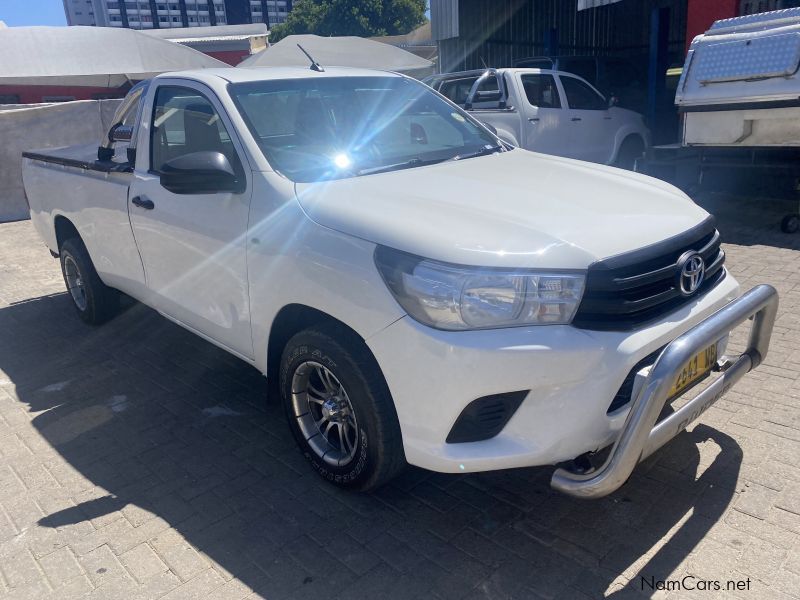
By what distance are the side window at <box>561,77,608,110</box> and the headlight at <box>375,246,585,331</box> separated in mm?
8187

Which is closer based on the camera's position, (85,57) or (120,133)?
(120,133)

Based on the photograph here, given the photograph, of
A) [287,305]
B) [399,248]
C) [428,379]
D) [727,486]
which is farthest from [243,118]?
Result: [727,486]

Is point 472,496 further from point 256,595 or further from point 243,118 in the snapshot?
point 243,118

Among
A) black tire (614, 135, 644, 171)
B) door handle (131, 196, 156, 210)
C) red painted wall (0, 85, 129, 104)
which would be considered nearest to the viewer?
door handle (131, 196, 156, 210)

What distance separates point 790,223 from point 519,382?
6167 mm

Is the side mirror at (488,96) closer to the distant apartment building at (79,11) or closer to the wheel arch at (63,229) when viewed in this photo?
the wheel arch at (63,229)

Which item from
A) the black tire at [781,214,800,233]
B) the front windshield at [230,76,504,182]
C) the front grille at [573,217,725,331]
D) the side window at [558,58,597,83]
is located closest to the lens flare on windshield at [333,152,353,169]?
the front windshield at [230,76,504,182]

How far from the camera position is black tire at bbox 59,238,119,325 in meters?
5.26

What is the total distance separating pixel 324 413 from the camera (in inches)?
123

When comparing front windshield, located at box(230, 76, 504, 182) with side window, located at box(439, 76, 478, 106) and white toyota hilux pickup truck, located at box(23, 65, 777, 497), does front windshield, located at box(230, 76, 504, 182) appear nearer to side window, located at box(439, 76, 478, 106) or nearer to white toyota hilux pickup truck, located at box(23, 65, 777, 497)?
white toyota hilux pickup truck, located at box(23, 65, 777, 497)

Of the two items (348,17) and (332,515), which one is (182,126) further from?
(348,17)

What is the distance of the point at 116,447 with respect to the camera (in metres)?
3.71

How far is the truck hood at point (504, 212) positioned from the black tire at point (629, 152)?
7.61 m

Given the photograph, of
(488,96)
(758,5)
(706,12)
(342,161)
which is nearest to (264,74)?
(342,161)
